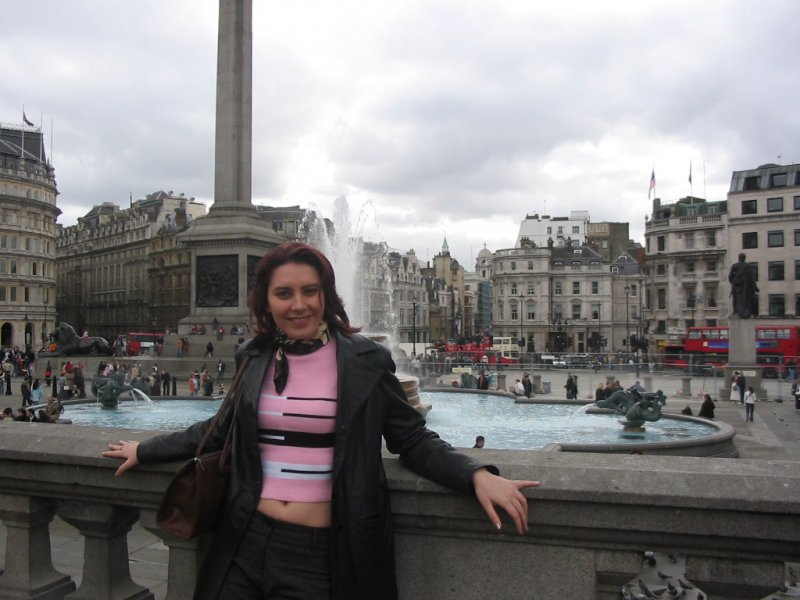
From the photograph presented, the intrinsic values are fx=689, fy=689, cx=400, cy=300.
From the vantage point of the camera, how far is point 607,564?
9.42 feet

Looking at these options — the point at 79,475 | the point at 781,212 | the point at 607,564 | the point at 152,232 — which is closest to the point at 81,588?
the point at 79,475

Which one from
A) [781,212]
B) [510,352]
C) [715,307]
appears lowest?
[510,352]

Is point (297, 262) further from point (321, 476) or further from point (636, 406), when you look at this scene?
point (636, 406)

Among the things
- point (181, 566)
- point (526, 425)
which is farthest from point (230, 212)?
point (181, 566)

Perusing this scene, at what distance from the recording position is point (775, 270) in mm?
66188

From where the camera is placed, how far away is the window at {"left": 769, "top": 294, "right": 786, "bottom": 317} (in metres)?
65.7

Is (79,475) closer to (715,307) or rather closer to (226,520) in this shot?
(226,520)

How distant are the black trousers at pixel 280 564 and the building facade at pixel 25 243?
77306mm

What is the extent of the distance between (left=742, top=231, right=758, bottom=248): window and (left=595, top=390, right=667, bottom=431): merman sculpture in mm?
58056

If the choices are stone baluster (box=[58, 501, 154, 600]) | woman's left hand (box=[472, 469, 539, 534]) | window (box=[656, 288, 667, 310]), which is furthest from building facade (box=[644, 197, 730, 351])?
woman's left hand (box=[472, 469, 539, 534])

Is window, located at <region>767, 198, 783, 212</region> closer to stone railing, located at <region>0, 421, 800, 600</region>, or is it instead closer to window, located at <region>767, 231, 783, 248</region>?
window, located at <region>767, 231, 783, 248</region>

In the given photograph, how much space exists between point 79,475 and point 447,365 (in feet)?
135

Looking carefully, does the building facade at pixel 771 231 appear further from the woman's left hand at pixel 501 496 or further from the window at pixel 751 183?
the woman's left hand at pixel 501 496

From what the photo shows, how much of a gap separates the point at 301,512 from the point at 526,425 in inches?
650
